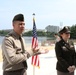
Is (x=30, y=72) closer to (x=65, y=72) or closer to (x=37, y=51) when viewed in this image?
(x=65, y=72)

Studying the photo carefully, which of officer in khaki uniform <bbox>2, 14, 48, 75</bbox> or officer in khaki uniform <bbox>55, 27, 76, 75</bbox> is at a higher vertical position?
officer in khaki uniform <bbox>2, 14, 48, 75</bbox>

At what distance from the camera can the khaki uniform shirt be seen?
3.54 metres

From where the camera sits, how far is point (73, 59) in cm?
519

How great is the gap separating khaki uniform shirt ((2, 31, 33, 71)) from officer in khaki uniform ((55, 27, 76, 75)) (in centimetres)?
139

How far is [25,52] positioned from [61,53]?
1441 mm

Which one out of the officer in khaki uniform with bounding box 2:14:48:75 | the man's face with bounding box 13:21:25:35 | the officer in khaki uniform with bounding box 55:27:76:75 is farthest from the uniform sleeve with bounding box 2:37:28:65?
the officer in khaki uniform with bounding box 55:27:76:75

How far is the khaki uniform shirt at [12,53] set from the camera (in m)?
3.54

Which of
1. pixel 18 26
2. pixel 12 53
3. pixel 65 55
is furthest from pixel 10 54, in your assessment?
pixel 65 55

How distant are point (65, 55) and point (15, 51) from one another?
5.45 feet

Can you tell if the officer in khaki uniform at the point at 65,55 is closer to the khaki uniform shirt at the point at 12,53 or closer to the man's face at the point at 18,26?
the khaki uniform shirt at the point at 12,53

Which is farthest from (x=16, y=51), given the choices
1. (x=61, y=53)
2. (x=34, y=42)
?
(x=34, y=42)

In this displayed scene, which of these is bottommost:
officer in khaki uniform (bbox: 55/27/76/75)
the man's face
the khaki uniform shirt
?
officer in khaki uniform (bbox: 55/27/76/75)

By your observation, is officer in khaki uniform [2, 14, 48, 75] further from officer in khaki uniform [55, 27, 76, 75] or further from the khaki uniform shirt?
officer in khaki uniform [55, 27, 76, 75]

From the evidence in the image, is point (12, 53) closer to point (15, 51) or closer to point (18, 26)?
point (15, 51)
